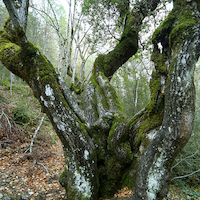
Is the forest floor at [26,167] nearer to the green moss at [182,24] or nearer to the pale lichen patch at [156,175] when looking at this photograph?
the pale lichen patch at [156,175]

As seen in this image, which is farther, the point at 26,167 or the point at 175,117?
the point at 26,167

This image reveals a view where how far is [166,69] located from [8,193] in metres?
4.10

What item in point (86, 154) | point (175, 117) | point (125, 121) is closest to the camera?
point (175, 117)

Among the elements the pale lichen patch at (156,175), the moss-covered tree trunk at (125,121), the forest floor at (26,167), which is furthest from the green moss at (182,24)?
the forest floor at (26,167)

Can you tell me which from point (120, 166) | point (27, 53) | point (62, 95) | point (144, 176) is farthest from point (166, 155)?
point (27, 53)

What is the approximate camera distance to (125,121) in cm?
322

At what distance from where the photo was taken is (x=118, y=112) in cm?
345

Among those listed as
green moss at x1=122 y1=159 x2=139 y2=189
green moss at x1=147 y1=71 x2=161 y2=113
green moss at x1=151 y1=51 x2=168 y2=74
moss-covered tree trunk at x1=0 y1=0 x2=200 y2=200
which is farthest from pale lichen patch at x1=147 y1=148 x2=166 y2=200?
green moss at x1=151 y1=51 x2=168 y2=74

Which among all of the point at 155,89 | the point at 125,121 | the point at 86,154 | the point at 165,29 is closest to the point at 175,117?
the point at 155,89

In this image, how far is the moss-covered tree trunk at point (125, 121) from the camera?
2125 millimetres

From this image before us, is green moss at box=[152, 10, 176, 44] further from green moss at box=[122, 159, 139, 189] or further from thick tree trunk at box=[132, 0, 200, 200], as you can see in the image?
green moss at box=[122, 159, 139, 189]

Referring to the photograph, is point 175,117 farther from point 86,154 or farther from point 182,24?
point 86,154

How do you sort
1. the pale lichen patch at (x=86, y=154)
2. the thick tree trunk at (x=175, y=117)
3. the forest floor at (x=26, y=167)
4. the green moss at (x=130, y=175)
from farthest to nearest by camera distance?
the forest floor at (x=26, y=167) → the green moss at (x=130, y=175) → the pale lichen patch at (x=86, y=154) → the thick tree trunk at (x=175, y=117)

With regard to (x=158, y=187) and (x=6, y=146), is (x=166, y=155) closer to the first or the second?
(x=158, y=187)
